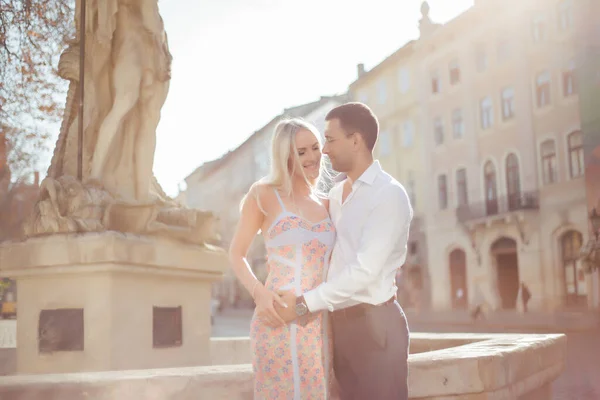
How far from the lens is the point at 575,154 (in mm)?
29625

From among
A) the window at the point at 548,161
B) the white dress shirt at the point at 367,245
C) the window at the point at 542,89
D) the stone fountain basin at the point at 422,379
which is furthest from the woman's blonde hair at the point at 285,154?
the window at the point at 542,89

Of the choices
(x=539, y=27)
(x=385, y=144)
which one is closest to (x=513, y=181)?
(x=539, y=27)

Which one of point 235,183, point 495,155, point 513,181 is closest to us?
point 513,181

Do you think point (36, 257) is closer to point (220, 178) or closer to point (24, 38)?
point (24, 38)

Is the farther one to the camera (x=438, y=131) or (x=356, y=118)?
(x=438, y=131)

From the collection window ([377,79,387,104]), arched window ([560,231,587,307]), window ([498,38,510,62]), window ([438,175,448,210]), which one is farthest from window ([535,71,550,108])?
window ([377,79,387,104])

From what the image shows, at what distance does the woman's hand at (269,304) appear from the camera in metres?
2.92

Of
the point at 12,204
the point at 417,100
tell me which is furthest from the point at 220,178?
the point at 12,204

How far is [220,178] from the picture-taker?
76.6 m

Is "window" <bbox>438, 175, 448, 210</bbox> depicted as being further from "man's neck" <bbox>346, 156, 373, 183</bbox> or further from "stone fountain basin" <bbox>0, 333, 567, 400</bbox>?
"man's neck" <bbox>346, 156, 373, 183</bbox>

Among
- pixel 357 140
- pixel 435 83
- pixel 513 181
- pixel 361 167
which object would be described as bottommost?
pixel 361 167

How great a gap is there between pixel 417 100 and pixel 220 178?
38.9 m

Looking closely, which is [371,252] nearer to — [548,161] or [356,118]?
[356,118]

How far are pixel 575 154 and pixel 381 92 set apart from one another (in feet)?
54.6
